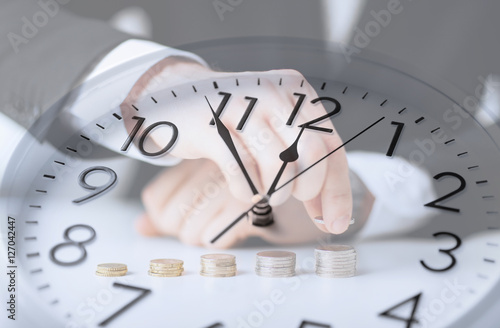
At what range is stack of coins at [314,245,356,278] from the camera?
119 centimetres

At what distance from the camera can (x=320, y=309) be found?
1074 millimetres

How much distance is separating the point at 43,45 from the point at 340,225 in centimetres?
87

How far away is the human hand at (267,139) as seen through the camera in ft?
4.34

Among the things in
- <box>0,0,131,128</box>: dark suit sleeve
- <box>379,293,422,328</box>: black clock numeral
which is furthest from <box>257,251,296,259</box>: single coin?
<box>0,0,131,128</box>: dark suit sleeve

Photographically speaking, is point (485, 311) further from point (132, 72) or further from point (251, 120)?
point (132, 72)

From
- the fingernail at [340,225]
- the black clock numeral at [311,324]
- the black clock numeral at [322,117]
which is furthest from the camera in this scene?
the black clock numeral at [322,117]

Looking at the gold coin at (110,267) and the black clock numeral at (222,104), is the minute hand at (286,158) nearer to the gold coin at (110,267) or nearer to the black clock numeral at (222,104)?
the black clock numeral at (222,104)

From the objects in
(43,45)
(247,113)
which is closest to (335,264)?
(247,113)

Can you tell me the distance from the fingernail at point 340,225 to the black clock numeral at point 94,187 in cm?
45

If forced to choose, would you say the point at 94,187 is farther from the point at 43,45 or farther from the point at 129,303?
the point at 43,45

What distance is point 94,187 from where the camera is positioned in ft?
4.48

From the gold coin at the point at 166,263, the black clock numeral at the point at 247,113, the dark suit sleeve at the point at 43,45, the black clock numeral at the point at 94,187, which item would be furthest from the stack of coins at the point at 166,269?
the dark suit sleeve at the point at 43,45

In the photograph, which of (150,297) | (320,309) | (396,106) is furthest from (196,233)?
(396,106)

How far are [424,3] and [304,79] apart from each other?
1.09ft
